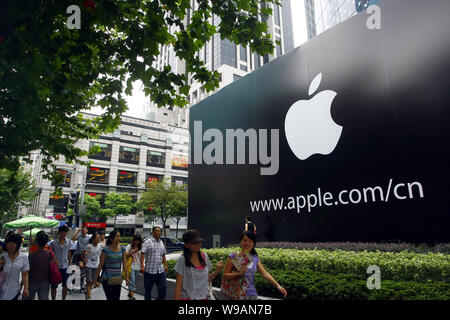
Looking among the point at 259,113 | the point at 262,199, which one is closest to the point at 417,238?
the point at 262,199

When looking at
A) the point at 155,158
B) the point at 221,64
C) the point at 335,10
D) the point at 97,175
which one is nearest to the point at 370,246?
the point at 335,10

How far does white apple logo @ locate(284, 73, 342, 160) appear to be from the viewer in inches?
421

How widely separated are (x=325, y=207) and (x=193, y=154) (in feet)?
26.8

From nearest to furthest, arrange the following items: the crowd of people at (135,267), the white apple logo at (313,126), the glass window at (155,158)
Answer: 1. the crowd of people at (135,267)
2. the white apple logo at (313,126)
3. the glass window at (155,158)

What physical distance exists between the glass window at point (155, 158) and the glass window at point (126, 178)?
311 cm

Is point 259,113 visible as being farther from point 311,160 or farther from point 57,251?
point 57,251

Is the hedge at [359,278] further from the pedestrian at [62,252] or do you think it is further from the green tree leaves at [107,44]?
the green tree leaves at [107,44]

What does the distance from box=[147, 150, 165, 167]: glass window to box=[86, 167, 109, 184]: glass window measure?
681cm

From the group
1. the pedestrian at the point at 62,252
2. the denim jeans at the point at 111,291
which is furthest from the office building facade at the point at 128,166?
the denim jeans at the point at 111,291

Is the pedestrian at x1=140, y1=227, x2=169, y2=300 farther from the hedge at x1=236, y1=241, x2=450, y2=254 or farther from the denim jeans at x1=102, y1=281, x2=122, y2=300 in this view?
the hedge at x1=236, y1=241, x2=450, y2=254

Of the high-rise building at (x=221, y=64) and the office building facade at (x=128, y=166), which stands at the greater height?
the high-rise building at (x=221, y=64)

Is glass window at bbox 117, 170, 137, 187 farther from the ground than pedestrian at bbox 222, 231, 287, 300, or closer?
farther from the ground

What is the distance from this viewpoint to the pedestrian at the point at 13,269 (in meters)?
4.87

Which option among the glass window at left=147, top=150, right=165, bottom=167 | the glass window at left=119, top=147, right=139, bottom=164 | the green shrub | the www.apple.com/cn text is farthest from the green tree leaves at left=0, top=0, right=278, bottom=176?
the glass window at left=147, top=150, right=165, bottom=167
